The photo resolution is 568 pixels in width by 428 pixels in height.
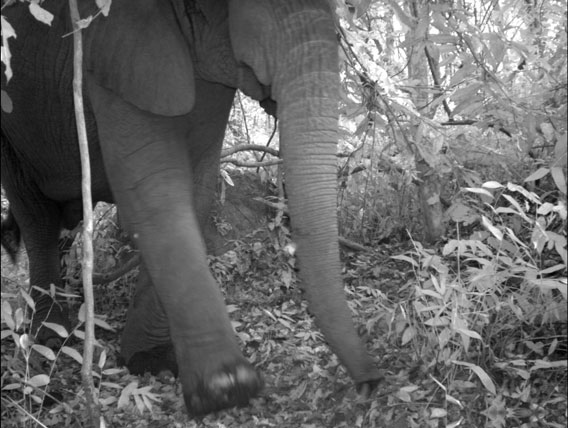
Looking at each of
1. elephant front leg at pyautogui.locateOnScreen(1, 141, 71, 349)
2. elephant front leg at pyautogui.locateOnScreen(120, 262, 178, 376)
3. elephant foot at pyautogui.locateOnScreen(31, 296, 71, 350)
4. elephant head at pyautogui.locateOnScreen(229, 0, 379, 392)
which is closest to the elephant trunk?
elephant head at pyautogui.locateOnScreen(229, 0, 379, 392)

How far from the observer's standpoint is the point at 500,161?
5.18 metres

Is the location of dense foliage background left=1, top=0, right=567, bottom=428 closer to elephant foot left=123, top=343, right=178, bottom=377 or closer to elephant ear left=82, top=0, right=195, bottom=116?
elephant foot left=123, top=343, right=178, bottom=377

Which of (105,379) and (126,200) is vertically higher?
(126,200)

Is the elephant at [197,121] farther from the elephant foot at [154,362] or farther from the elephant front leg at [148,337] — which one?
the elephant foot at [154,362]

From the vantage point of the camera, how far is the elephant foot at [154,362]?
4512 millimetres

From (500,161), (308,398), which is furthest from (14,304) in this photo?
(500,161)

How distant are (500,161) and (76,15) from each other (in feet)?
9.32

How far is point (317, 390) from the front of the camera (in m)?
3.90

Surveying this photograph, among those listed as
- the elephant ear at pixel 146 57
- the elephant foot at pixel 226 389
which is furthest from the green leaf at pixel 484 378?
the elephant ear at pixel 146 57

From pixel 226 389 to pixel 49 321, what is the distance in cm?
220

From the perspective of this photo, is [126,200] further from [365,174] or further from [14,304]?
[365,174]

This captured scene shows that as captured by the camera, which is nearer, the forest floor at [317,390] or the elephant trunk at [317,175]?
the elephant trunk at [317,175]

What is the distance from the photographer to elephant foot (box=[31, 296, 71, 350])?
16.3ft

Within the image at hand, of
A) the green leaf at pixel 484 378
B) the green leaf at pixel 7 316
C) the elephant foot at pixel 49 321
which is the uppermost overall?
the elephant foot at pixel 49 321
